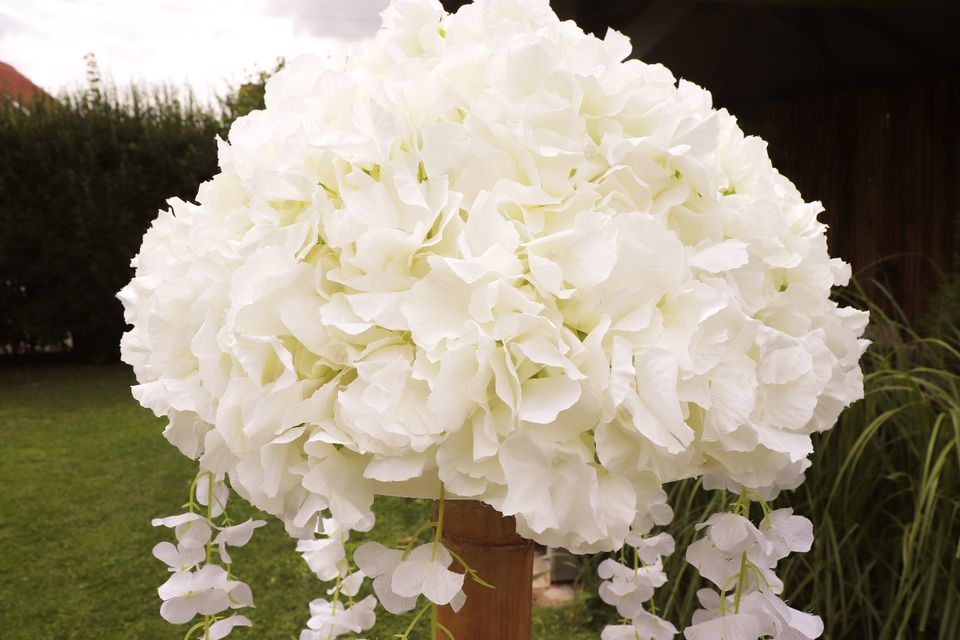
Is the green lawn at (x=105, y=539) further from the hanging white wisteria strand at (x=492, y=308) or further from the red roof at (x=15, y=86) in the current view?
the red roof at (x=15, y=86)

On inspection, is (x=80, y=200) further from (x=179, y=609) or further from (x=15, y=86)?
(x=179, y=609)

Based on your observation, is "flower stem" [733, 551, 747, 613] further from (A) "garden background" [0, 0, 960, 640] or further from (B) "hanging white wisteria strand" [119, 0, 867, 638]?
(A) "garden background" [0, 0, 960, 640]

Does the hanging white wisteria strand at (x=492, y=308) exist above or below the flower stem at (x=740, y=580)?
above

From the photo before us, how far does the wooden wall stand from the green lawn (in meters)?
4.83

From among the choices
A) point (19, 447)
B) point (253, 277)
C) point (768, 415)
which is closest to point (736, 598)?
point (768, 415)

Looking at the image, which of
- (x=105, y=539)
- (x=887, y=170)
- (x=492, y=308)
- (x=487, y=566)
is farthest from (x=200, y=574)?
(x=887, y=170)

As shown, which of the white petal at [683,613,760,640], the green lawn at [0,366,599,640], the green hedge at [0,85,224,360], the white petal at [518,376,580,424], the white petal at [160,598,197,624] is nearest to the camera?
the white petal at [518,376,580,424]

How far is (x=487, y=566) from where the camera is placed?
976 millimetres

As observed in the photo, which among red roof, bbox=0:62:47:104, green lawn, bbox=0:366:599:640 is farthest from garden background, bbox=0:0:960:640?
red roof, bbox=0:62:47:104

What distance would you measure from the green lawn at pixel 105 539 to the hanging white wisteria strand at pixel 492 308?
7.86ft

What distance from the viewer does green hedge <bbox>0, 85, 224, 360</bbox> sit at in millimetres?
8031

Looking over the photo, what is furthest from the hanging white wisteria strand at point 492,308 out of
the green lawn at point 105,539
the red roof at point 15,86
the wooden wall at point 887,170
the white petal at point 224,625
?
the red roof at point 15,86

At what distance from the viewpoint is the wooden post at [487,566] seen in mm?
966

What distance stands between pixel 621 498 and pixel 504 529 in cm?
30
